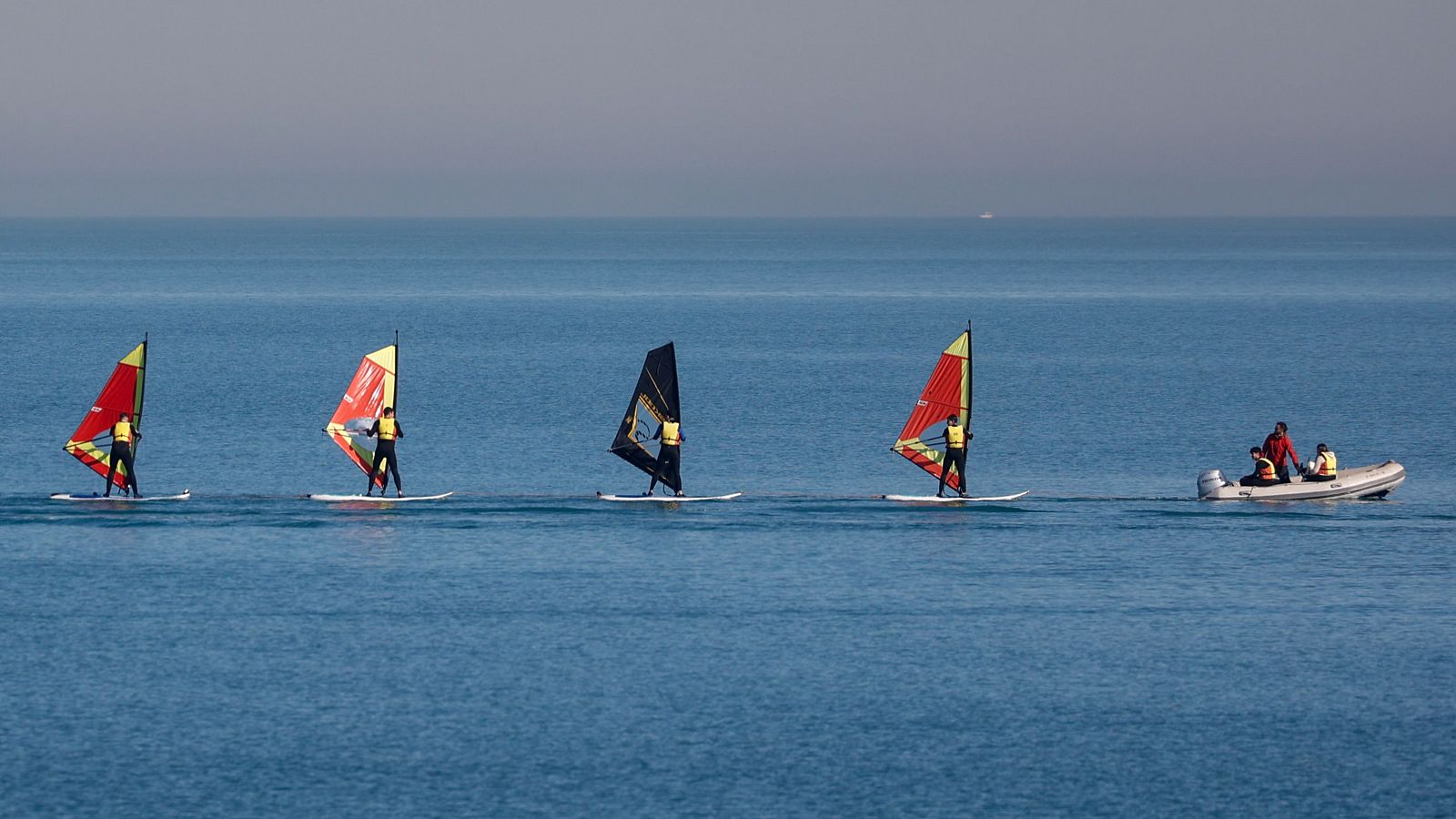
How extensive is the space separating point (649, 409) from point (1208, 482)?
17.4m

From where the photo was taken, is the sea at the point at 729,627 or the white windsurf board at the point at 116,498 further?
the white windsurf board at the point at 116,498

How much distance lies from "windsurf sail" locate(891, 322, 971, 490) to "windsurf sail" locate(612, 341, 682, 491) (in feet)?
23.0

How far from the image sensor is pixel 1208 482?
5912 centimetres

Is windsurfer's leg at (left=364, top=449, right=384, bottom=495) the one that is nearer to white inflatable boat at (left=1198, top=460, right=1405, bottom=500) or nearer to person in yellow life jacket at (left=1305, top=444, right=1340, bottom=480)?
white inflatable boat at (left=1198, top=460, right=1405, bottom=500)

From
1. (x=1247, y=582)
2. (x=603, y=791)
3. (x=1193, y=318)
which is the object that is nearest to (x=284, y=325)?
(x=1193, y=318)

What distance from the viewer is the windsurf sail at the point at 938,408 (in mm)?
56812

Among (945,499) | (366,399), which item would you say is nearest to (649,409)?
(366,399)

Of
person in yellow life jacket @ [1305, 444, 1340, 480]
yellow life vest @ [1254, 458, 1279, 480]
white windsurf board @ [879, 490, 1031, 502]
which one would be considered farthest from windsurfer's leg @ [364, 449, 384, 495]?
person in yellow life jacket @ [1305, 444, 1340, 480]

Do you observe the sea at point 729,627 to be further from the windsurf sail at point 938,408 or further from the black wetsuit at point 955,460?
the windsurf sail at point 938,408

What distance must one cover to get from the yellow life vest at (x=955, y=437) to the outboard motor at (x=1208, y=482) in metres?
8.18

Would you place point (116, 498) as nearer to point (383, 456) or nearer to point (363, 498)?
point (363, 498)

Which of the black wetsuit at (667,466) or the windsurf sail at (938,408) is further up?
the windsurf sail at (938,408)

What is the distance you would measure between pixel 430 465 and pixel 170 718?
113 ft

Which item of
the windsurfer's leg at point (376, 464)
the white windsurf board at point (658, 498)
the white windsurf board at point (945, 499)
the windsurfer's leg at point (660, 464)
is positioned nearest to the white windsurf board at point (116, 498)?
the windsurfer's leg at point (376, 464)
